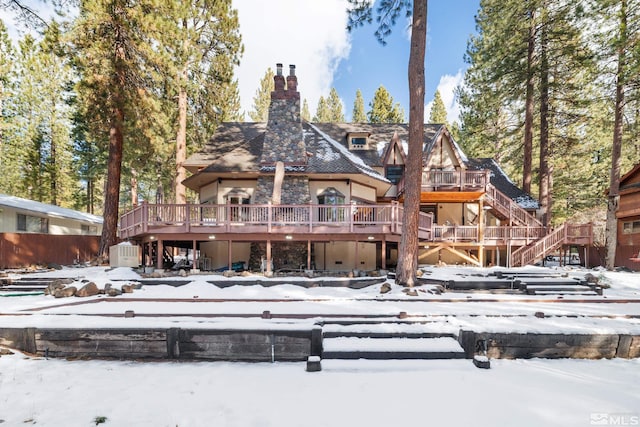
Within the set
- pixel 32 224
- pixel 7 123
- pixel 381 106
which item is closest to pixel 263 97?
pixel 381 106

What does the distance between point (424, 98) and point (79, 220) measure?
2692cm

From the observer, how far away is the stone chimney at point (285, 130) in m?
15.0

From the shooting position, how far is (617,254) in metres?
17.1

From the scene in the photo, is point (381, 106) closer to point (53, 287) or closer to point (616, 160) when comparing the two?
point (616, 160)

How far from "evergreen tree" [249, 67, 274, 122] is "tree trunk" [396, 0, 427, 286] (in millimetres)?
34123

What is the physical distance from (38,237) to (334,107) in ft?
146

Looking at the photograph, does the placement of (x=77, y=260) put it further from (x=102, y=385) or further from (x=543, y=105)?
(x=543, y=105)

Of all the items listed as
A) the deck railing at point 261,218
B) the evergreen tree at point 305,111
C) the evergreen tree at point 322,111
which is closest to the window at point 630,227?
the deck railing at point 261,218

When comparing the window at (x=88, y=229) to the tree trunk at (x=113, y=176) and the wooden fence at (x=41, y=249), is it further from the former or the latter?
the tree trunk at (x=113, y=176)

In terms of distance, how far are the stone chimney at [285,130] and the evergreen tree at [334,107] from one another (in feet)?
117

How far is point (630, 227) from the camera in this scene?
17.7m

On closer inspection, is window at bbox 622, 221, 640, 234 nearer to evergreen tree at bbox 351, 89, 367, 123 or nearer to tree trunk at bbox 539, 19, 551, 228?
tree trunk at bbox 539, 19, 551, 228

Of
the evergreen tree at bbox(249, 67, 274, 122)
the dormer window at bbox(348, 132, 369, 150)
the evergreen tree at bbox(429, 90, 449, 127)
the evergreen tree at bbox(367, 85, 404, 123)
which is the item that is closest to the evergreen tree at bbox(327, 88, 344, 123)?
the evergreen tree at bbox(249, 67, 274, 122)

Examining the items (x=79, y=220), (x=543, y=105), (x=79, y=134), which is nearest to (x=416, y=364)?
(x=543, y=105)
